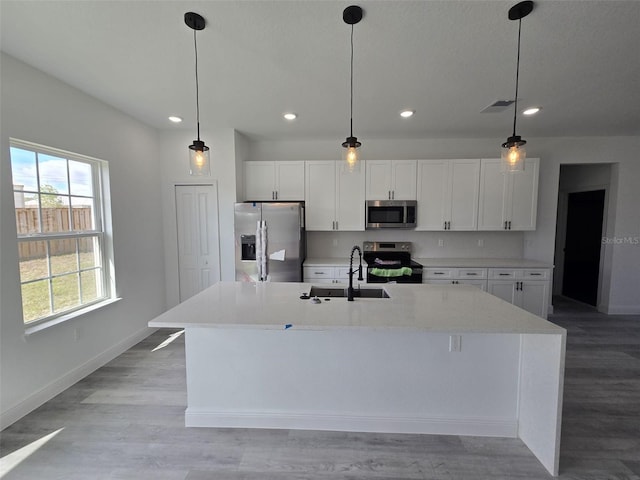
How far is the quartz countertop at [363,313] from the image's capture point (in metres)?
1.59

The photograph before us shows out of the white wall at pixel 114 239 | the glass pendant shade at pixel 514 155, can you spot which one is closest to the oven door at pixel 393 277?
the glass pendant shade at pixel 514 155

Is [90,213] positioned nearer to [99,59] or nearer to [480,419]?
[99,59]

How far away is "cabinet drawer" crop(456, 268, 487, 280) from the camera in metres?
3.79

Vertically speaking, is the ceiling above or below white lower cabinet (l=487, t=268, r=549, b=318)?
above

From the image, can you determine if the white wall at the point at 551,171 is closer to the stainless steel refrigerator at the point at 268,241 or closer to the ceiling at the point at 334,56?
the ceiling at the point at 334,56

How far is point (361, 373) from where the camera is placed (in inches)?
75.9

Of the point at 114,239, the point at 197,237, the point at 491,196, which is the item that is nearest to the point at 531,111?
the point at 491,196

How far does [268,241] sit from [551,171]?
4273mm

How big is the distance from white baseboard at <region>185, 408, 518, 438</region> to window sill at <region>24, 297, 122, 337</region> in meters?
1.45

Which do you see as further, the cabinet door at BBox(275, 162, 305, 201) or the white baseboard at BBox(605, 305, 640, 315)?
the white baseboard at BBox(605, 305, 640, 315)

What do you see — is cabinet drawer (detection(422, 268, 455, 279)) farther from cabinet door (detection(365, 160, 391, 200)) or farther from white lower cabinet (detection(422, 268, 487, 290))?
cabinet door (detection(365, 160, 391, 200))

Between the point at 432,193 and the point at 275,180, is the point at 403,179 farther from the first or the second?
the point at 275,180

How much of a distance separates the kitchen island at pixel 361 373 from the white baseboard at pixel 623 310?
381 cm

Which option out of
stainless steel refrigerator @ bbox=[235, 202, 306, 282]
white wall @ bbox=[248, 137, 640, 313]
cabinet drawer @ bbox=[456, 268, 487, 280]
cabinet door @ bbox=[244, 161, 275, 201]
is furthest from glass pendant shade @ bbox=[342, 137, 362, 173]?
cabinet drawer @ bbox=[456, 268, 487, 280]
